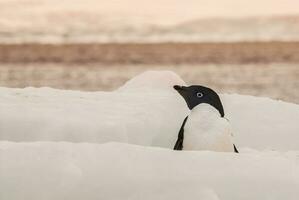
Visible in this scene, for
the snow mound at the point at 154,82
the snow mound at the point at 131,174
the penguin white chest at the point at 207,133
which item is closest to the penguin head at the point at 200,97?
the penguin white chest at the point at 207,133

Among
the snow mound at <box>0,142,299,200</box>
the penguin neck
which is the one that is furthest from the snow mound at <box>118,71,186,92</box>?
the snow mound at <box>0,142,299,200</box>

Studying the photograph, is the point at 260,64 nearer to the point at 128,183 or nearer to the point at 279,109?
the point at 279,109

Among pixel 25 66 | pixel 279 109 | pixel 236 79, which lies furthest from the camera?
pixel 25 66

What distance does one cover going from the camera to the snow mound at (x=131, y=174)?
9.11 ft

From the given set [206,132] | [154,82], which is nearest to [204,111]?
[206,132]

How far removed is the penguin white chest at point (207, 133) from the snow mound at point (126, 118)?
0.43 meters

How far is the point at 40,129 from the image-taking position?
4.27m

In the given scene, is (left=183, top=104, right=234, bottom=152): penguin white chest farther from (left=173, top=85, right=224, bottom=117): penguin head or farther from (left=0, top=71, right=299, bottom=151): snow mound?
(left=0, top=71, right=299, bottom=151): snow mound

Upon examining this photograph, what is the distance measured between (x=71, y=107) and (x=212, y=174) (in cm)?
207

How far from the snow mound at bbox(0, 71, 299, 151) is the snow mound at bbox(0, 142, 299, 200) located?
1.20 meters

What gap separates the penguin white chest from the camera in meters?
3.84

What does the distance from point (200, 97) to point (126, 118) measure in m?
0.51

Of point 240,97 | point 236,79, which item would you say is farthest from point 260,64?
point 240,97

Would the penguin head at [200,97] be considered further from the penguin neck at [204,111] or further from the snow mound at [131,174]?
the snow mound at [131,174]
